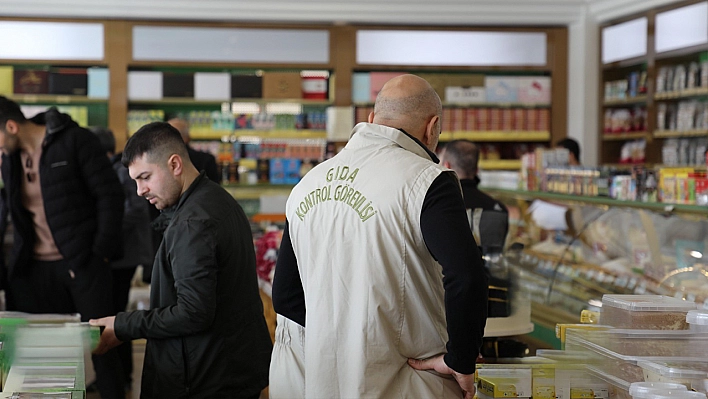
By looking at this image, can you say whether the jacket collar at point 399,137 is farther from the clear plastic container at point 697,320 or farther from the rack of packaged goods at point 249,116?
the rack of packaged goods at point 249,116

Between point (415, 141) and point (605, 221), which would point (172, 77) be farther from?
point (415, 141)

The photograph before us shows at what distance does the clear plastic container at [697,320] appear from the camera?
2346 mm

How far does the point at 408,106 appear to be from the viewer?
237 centimetres

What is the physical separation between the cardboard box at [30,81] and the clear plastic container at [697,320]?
757 centimetres

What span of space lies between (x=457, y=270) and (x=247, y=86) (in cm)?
703

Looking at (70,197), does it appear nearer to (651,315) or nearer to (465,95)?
(651,315)

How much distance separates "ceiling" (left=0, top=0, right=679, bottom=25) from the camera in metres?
8.54

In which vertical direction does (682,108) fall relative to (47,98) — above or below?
below

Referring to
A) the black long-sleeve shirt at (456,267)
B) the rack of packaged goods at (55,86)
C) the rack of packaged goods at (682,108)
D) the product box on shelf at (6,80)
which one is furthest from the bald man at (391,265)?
the product box on shelf at (6,80)

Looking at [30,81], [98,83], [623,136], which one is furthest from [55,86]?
[623,136]

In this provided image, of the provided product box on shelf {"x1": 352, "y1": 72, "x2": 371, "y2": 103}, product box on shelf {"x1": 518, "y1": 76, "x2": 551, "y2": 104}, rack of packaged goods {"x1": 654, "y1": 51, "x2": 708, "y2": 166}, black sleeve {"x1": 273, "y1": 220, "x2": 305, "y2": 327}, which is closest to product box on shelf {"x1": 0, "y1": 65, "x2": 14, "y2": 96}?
product box on shelf {"x1": 352, "y1": 72, "x2": 371, "y2": 103}

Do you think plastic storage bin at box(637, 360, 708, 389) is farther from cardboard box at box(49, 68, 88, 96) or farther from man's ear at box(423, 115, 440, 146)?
cardboard box at box(49, 68, 88, 96)

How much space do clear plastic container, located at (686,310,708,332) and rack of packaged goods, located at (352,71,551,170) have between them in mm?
6850

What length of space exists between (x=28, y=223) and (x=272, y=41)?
4.87 m
